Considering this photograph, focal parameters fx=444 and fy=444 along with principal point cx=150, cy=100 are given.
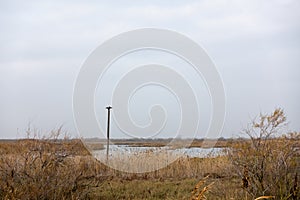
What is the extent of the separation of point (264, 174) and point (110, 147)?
408 inches

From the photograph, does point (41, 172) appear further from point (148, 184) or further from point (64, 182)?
point (148, 184)

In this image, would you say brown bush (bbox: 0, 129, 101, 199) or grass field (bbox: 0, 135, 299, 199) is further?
grass field (bbox: 0, 135, 299, 199)

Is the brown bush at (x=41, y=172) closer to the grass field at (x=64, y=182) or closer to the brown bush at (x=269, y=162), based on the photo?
the grass field at (x=64, y=182)

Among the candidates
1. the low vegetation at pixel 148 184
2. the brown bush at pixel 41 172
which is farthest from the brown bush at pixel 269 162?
the brown bush at pixel 41 172

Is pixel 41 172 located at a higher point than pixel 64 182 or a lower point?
higher

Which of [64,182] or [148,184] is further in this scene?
[148,184]

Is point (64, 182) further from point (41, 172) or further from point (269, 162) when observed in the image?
point (269, 162)

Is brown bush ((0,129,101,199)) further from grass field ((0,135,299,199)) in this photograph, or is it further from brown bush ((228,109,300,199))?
brown bush ((228,109,300,199))

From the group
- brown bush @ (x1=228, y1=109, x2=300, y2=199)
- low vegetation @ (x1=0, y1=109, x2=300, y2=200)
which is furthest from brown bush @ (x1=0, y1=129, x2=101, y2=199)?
brown bush @ (x1=228, y1=109, x2=300, y2=199)

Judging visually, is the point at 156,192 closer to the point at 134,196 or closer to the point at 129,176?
the point at 134,196

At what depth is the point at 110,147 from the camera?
1805cm

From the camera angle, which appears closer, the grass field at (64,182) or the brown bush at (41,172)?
the brown bush at (41,172)

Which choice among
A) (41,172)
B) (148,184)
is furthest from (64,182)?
(148,184)

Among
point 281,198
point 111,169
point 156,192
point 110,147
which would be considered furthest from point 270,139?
point 110,147
